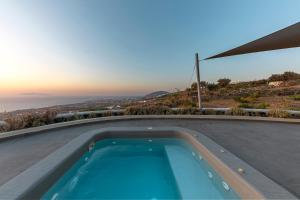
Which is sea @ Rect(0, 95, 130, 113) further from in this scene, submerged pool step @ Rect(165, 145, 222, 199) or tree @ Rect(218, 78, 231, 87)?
tree @ Rect(218, 78, 231, 87)

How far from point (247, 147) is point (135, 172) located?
7.44ft

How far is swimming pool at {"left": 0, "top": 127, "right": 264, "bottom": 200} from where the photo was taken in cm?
249

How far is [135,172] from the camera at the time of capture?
3732 millimetres

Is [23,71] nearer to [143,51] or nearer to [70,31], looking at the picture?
[70,31]

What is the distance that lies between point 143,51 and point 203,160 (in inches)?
348

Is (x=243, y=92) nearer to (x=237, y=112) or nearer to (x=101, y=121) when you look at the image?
(x=237, y=112)

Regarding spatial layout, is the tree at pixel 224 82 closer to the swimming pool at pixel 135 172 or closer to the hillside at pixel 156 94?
the hillside at pixel 156 94

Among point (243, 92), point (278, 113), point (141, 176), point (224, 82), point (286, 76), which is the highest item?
point (286, 76)

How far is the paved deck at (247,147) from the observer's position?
105 inches

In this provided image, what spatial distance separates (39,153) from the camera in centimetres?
355

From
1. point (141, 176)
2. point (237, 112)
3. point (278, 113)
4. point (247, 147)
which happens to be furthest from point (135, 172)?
point (278, 113)

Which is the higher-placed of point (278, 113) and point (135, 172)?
point (278, 113)

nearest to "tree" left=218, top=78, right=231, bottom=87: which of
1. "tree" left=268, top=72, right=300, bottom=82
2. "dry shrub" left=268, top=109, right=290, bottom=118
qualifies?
"tree" left=268, top=72, right=300, bottom=82

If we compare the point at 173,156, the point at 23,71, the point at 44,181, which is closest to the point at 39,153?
the point at 44,181
